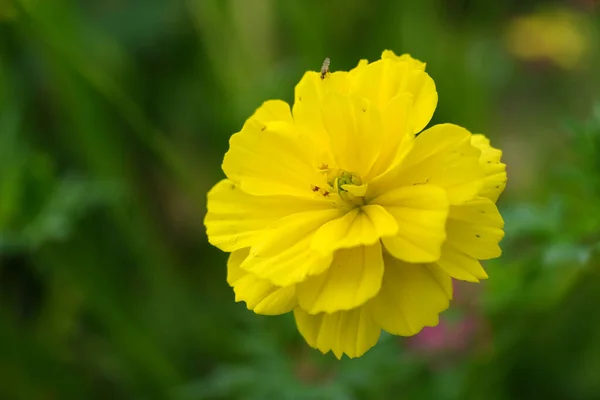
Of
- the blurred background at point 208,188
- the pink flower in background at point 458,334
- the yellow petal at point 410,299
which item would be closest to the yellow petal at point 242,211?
the yellow petal at point 410,299

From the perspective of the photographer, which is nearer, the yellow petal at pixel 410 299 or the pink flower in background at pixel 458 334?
the yellow petal at pixel 410 299

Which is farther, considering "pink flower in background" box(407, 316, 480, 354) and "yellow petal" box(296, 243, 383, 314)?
"pink flower in background" box(407, 316, 480, 354)

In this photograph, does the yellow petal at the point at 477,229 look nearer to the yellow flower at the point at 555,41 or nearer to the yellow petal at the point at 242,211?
the yellow petal at the point at 242,211

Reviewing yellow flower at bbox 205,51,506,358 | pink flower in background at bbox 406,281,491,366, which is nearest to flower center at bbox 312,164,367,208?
yellow flower at bbox 205,51,506,358

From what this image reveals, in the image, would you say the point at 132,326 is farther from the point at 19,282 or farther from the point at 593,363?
the point at 593,363

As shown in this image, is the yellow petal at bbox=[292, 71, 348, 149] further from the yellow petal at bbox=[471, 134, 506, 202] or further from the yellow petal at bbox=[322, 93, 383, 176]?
the yellow petal at bbox=[471, 134, 506, 202]

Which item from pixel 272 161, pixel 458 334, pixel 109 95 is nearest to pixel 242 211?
pixel 272 161
